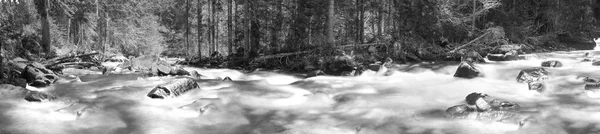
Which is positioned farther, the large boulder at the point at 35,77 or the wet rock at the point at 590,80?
the large boulder at the point at 35,77

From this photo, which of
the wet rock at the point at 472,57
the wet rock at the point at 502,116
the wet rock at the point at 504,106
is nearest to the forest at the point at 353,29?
the wet rock at the point at 472,57

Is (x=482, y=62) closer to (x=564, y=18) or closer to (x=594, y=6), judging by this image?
(x=564, y=18)

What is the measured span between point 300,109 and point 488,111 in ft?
11.9

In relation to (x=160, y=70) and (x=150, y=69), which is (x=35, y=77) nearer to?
(x=160, y=70)

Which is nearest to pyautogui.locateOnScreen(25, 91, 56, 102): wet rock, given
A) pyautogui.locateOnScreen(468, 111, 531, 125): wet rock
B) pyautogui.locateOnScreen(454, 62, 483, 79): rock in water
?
pyautogui.locateOnScreen(468, 111, 531, 125): wet rock

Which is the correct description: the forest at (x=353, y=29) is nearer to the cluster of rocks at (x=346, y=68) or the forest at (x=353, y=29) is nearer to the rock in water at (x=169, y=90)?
the cluster of rocks at (x=346, y=68)

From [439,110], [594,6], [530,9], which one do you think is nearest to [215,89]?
[439,110]

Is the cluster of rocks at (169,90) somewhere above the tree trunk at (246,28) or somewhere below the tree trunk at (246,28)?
below

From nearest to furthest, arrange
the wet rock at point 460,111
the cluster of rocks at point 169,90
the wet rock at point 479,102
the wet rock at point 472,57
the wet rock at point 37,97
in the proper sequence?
the wet rock at point 460,111 < the wet rock at point 479,102 < the wet rock at point 37,97 < the cluster of rocks at point 169,90 < the wet rock at point 472,57

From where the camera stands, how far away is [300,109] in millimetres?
8336

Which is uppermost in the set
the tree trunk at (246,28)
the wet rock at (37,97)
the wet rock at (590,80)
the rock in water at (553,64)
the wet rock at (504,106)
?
the tree trunk at (246,28)

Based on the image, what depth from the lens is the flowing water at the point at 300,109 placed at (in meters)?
6.62

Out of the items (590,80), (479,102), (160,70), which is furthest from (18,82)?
(590,80)

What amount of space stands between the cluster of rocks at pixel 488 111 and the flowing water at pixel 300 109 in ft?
0.54
